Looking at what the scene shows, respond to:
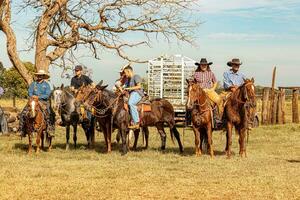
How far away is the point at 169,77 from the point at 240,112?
51.8 ft

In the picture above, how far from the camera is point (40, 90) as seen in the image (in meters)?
15.6

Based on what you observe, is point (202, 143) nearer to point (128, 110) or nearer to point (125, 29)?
point (128, 110)

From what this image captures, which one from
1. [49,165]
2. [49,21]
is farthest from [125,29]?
[49,165]

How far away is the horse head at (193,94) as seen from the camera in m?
13.9

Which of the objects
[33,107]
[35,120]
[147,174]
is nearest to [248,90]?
[147,174]

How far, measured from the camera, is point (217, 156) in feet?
48.4

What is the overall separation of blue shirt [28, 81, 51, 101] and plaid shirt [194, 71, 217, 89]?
4.13 metres

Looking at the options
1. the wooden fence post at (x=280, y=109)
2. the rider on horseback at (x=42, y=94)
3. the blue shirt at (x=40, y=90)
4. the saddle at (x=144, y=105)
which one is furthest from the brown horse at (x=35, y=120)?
the wooden fence post at (x=280, y=109)

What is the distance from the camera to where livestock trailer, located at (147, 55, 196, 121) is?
29.9 m

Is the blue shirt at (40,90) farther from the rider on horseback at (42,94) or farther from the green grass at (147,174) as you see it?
the green grass at (147,174)

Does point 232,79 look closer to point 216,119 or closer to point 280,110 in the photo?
point 216,119

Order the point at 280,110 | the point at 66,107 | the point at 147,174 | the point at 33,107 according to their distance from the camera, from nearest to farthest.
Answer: the point at 147,174
the point at 33,107
the point at 66,107
the point at 280,110

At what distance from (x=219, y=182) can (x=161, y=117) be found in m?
6.02

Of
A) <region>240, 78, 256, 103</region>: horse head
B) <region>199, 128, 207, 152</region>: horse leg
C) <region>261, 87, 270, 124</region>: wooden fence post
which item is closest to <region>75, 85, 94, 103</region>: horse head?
<region>199, 128, 207, 152</region>: horse leg
